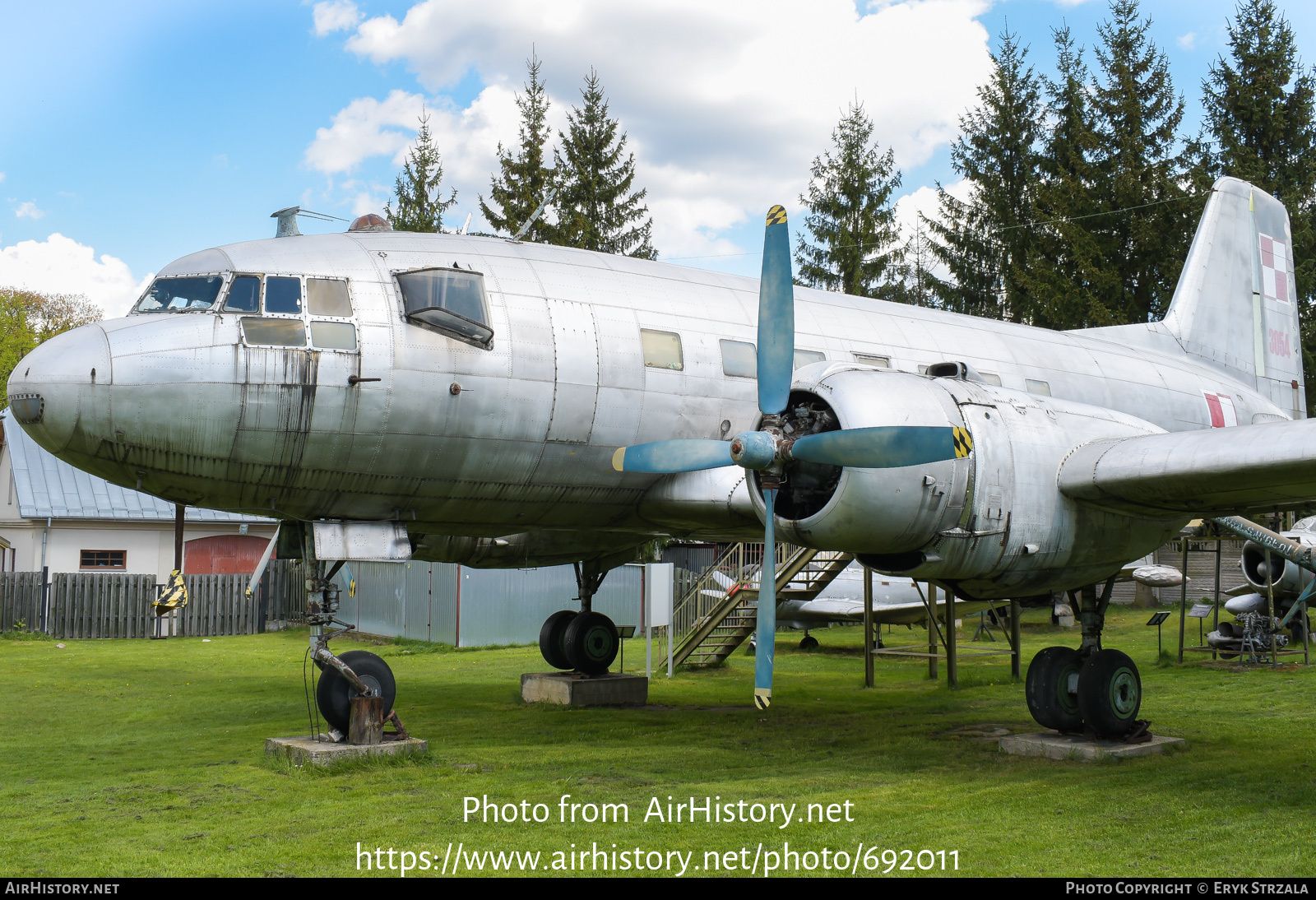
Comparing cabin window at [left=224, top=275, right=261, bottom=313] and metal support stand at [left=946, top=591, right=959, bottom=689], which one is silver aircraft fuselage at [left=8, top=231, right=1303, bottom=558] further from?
metal support stand at [left=946, top=591, right=959, bottom=689]

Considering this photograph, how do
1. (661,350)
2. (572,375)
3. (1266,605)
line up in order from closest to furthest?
1. (572,375)
2. (661,350)
3. (1266,605)

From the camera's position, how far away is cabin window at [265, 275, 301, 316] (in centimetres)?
952

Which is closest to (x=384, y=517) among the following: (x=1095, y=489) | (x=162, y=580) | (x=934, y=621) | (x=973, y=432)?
(x=973, y=432)

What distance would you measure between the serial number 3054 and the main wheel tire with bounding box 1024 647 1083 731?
13.8ft

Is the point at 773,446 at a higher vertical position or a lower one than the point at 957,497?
higher

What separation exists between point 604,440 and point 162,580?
22.4 m

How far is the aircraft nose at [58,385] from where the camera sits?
8.72 meters

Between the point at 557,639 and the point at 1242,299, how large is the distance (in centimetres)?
1223

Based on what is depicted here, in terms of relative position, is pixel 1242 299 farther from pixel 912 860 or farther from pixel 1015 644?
pixel 912 860

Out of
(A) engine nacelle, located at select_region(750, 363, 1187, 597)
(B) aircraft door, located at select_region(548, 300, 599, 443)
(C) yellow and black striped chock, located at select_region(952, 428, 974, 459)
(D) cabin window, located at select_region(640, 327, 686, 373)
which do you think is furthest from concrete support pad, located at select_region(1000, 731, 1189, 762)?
(B) aircraft door, located at select_region(548, 300, 599, 443)

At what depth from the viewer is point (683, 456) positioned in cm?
977

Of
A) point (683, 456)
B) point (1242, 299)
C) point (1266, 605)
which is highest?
point (1242, 299)

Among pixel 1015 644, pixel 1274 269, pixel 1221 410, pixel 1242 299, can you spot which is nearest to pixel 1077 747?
pixel 1015 644

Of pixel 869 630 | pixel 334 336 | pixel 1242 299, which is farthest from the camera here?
pixel 1242 299
